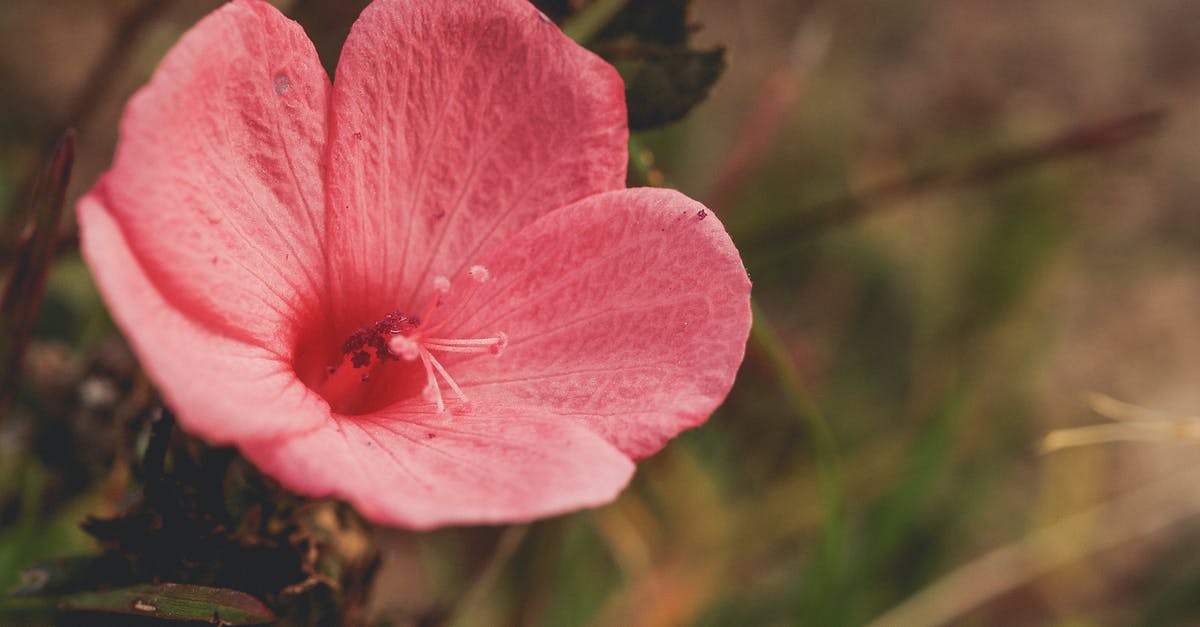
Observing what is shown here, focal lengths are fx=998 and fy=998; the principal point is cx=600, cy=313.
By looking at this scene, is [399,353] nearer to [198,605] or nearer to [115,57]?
[198,605]

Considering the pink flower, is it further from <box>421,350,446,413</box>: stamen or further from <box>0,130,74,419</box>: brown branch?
A: <box>0,130,74,419</box>: brown branch

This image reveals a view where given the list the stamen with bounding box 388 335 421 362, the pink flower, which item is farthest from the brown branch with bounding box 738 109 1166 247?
the stamen with bounding box 388 335 421 362

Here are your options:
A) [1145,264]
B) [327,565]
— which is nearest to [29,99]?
[327,565]

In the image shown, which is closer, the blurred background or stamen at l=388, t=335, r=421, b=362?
stamen at l=388, t=335, r=421, b=362

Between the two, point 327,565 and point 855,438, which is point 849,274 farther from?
point 327,565

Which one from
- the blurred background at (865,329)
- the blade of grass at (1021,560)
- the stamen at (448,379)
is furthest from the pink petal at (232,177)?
the blade of grass at (1021,560)

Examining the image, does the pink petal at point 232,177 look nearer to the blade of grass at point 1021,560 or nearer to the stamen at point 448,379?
the stamen at point 448,379

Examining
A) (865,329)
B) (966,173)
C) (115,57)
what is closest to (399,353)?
(115,57)
